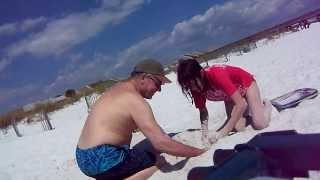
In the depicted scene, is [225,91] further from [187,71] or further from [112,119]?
[112,119]

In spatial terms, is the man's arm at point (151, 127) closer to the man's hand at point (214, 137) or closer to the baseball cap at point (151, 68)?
the baseball cap at point (151, 68)

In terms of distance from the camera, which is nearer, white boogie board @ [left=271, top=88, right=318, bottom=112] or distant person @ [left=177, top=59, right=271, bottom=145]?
distant person @ [left=177, top=59, right=271, bottom=145]

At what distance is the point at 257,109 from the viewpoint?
508 centimetres

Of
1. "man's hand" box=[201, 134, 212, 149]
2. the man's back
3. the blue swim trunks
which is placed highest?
the man's back

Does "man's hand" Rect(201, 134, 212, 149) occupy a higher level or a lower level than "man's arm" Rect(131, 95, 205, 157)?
lower

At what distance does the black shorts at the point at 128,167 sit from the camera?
420 centimetres

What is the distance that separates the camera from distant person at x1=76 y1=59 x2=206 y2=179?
12.9 feet

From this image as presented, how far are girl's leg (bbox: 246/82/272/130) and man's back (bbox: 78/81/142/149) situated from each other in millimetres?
1472

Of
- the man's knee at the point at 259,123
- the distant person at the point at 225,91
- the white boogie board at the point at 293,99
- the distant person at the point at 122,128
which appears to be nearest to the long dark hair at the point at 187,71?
the distant person at the point at 225,91

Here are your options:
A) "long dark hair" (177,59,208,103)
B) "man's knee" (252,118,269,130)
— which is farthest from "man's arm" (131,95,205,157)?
"man's knee" (252,118,269,130)

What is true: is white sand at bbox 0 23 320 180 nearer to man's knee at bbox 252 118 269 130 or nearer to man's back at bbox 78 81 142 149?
man's knee at bbox 252 118 269 130

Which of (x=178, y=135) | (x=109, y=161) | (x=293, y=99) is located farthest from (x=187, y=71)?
(x=293, y=99)

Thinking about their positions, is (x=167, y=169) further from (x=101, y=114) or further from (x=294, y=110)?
(x=294, y=110)

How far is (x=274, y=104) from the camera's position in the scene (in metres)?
5.72
